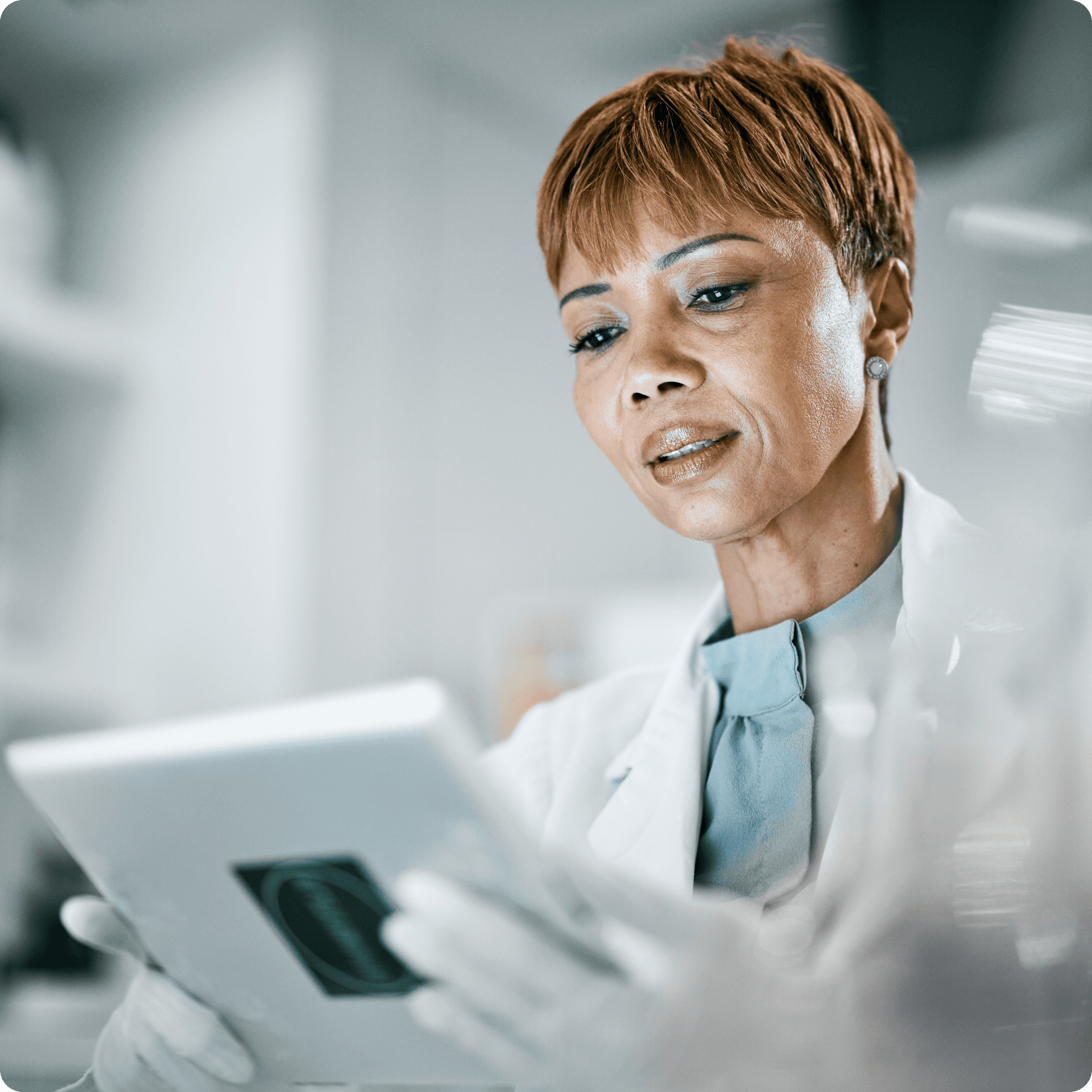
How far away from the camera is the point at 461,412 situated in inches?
45.4

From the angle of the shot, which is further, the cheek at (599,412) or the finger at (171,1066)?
the cheek at (599,412)

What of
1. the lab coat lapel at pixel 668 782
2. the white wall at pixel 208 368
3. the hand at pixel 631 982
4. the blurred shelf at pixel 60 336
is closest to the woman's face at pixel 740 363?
the lab coat lapel at pixel 668 782

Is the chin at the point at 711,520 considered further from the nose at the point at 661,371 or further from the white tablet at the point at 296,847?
the white tablet at the point at 296,847

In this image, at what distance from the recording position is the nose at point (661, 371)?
2.03 ft

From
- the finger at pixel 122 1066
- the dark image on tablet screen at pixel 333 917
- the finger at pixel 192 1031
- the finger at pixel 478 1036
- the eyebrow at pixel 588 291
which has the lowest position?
the finger at pixel 122 1066

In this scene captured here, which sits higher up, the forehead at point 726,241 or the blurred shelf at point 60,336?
the blurred shelf at point 60,336

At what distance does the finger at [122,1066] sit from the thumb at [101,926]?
1.8 inches

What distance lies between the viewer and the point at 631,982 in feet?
1.39

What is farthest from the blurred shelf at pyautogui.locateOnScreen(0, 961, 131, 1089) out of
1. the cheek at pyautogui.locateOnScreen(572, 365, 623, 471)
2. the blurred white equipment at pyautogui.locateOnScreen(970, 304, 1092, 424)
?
the blurred white equipment at pyautogui.locateOnScreen(970, 304, 1092, 424)

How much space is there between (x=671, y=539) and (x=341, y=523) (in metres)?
0.40

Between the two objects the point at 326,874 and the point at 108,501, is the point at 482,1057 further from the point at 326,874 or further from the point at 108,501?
the point at 108,501

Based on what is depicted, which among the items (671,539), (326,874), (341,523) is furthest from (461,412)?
(326,874)

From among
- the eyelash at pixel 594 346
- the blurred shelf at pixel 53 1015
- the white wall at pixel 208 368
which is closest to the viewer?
the eyelash at pixel 594 346

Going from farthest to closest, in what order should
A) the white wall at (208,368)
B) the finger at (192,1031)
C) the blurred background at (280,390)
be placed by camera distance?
the white wall at (208,368) → the blurred background at (280,390) → the finger at (192,1031)
